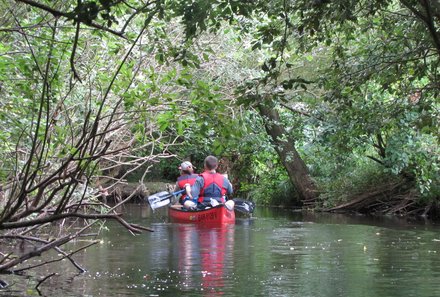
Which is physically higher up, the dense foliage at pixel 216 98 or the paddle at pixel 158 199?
the dense foliage at pixel 216 98

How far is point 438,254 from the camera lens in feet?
40.2

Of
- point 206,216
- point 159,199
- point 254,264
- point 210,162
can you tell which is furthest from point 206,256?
point 159,199

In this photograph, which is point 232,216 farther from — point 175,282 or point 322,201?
point 175,282

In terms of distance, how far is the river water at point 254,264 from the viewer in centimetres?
862

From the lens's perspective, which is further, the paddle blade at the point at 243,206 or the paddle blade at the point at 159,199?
the paddle blade at the point at 243,206

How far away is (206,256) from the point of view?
11938 mm

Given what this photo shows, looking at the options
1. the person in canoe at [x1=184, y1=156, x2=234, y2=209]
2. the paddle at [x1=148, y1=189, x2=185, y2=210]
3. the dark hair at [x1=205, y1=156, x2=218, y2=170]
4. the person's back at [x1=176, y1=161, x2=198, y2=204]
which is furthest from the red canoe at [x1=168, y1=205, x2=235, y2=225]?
the dark hair at [x1=205, y1=156, x2=218, y2=170]

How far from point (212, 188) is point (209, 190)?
120mm

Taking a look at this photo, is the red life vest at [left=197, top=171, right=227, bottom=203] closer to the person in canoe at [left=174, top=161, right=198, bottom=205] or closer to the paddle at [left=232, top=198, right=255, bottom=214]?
the person in canoe at [left=174, top=161, right=198, bottom=205]

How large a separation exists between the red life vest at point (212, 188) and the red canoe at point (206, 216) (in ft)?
1.80

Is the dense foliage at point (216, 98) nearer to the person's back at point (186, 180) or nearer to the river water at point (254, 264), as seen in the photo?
the river water at point (254, 264)

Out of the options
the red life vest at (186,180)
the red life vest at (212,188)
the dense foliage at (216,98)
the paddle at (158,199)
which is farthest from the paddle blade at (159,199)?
the dense foliage at (216,98)

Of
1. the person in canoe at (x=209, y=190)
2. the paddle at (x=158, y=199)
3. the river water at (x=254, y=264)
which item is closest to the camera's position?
the river water at (x=254, y=264)

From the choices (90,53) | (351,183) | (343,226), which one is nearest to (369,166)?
(351,183)
